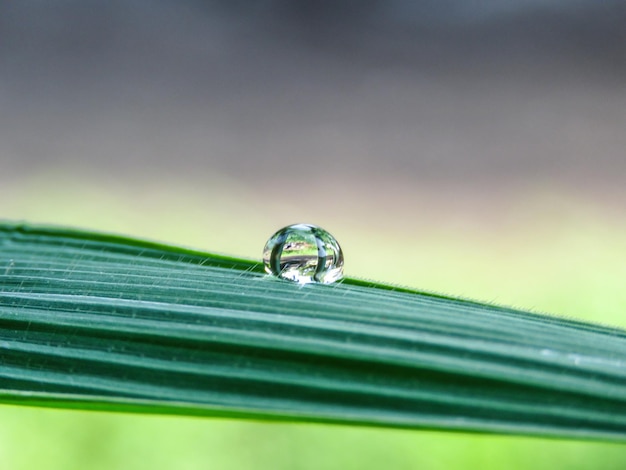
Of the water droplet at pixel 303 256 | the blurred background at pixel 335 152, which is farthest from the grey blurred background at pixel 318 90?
the water droplet at pixel 303 256

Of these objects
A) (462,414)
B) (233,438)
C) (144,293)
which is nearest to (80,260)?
(144,293)

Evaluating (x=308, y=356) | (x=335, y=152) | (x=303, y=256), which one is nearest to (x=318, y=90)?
(x=335, y=152)

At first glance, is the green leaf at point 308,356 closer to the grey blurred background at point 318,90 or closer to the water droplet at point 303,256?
the water droplet at point 303,256

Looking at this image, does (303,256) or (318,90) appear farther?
(318,90)

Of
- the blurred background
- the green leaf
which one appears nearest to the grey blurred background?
the blurred background

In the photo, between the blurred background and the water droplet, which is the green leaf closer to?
the water droplet

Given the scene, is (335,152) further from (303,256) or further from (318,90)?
(303,256)
